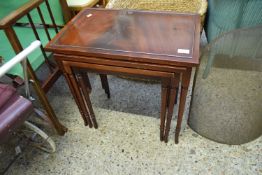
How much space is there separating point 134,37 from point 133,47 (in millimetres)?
88

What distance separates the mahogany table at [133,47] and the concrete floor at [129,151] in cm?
28

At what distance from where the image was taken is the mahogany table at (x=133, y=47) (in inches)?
33.1

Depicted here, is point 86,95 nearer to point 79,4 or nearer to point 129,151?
point 129,151

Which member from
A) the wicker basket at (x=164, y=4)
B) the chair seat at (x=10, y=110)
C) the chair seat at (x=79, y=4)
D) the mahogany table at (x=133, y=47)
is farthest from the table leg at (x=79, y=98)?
the wicker basket at (x=164, y=4)

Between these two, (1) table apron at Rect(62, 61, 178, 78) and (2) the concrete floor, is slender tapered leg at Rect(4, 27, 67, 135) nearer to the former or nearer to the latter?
(2) the concrete floor

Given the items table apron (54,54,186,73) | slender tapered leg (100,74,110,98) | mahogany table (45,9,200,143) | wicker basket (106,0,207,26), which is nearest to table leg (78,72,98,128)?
mahogany table (45,9,200,143)

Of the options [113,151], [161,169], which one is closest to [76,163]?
[113,151]

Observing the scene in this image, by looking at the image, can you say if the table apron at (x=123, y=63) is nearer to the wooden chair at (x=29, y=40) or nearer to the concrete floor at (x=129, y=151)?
the wooden chair at (x=29, y=40)

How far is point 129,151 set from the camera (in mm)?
1232

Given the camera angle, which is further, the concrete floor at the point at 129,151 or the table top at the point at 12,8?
the concrete floor at the point at 129,151

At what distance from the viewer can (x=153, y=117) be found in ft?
4.61

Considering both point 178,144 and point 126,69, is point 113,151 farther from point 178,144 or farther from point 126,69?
point 126,69

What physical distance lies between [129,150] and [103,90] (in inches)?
21.9

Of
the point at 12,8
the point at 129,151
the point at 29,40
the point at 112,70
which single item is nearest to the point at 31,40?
the point at 29,40
